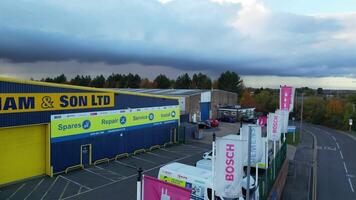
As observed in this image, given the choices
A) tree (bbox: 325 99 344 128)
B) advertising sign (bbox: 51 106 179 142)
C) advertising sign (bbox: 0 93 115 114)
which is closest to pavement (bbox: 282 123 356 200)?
advertising sign (bbox: 51 106 179 142)

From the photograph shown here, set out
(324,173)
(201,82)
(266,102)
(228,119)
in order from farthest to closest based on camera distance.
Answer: (201,82)
(266,102)
(228,119)
(324,173)

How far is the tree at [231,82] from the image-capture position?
103 meters

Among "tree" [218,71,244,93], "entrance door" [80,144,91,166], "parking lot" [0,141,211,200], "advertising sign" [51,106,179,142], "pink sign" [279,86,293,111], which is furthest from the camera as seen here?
"tree" [218,71,244,93]

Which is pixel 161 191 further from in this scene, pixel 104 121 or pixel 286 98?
pixel 286 98

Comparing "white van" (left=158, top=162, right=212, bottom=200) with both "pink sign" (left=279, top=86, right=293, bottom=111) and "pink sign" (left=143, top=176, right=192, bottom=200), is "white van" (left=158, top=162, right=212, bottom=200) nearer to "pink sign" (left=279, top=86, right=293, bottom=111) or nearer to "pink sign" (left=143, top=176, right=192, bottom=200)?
"pink sign" (left=143, top=176, right=192, bottom=200)

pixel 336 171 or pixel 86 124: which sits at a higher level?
→ pixel 86 124

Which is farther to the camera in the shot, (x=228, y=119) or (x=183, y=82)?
(x=183, y=82)

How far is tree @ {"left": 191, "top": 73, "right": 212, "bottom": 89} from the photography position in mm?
112625

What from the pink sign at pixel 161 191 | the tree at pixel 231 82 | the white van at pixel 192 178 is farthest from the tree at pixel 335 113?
the pink sign at pixel 161 191

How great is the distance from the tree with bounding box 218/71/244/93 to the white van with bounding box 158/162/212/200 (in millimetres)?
87275

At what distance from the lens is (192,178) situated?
51.8 feet

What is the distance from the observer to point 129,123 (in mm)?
27719

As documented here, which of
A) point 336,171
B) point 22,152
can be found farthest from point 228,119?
point 22,152

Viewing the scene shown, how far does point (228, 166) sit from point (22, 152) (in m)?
15.1
